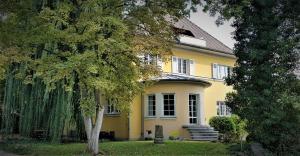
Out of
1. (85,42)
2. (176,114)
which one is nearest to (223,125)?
(176,114)

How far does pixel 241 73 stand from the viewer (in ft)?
57.8

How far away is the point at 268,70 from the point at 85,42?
7.49 meters

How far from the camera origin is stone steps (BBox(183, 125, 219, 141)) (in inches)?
1074

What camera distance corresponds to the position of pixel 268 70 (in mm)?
16594

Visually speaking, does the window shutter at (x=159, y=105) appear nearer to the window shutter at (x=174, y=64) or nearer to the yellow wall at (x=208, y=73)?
the window shutter at (x=174, y=64)

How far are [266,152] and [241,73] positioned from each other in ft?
11.6

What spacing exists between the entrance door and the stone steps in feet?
3.91

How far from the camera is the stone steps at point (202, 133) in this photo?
2728 centimetres

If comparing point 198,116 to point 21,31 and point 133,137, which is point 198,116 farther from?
point 21,31

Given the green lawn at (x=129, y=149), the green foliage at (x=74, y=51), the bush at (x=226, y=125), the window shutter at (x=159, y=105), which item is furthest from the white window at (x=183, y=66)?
the green lawn at (x=129, y=149)

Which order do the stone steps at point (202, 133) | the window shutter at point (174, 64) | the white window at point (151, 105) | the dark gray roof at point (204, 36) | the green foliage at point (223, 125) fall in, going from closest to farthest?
the stone steps at point (202, 133) → the green foliage at point (223, 125) → the white window at point (151, 105) → the window shutter at point (174, 64) → the dark gray roof at point (204, 36)

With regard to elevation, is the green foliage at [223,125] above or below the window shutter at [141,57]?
below

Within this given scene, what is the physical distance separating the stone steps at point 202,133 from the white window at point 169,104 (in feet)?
5.09

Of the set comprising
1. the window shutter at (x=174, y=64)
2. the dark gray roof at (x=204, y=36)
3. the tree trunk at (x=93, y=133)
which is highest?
the dark gray roof at (x=204, y=36)
